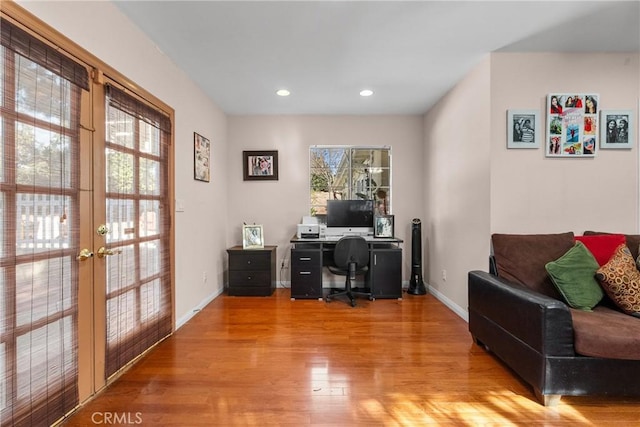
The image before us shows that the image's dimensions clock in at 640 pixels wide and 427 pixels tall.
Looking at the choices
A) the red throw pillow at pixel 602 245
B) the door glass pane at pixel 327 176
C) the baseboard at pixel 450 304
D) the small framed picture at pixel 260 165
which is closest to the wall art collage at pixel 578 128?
the red throw pillow at pixel 602 245

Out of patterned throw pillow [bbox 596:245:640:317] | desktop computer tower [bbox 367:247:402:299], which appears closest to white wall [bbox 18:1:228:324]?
desktop computer tower [bbox 367:247:402:299]

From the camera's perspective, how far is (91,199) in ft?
5.63

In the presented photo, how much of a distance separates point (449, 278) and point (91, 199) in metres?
3.41

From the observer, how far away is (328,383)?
189 cm

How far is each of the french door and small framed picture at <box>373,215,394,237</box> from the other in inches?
106

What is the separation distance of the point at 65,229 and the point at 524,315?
2689 mm

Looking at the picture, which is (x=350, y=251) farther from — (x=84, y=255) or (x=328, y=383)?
(x=84, y=255)

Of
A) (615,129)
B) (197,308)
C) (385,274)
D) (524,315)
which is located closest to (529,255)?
(524,315)

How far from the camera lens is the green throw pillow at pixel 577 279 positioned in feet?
6.29

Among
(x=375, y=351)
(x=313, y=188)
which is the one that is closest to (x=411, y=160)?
(x=313, y=188)

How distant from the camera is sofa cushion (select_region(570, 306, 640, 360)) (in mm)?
1574

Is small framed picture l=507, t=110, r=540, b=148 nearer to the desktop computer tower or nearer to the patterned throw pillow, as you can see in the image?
the patterned throw pillow

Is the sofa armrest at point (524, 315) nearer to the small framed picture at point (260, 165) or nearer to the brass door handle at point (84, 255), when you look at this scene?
the brass door handle at point (84, 255)

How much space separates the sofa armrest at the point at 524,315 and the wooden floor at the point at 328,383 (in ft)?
1.13
